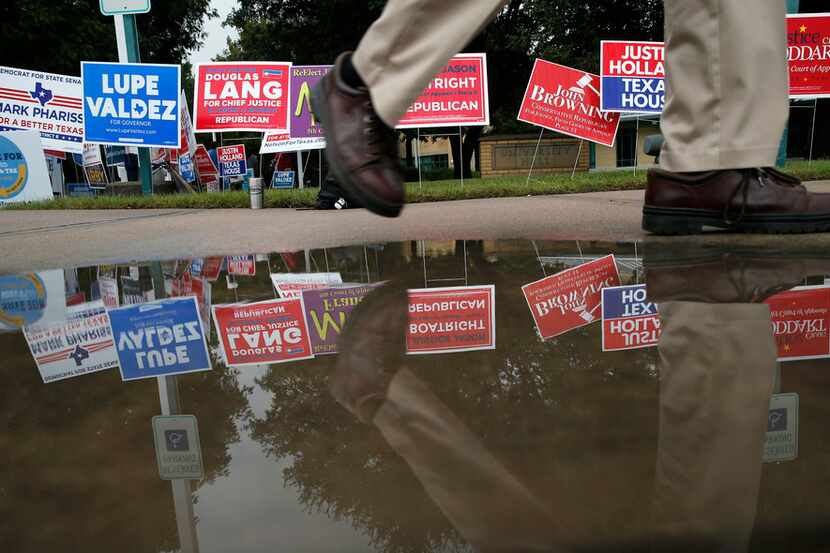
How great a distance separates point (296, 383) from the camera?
1.01 m

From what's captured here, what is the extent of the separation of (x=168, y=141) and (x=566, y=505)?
955 centimetres

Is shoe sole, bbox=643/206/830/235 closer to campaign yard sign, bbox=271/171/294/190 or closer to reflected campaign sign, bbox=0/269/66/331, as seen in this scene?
reflected campaign sign, bbox=0/269/66/331

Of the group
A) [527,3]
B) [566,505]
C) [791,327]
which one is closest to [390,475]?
[566,505]

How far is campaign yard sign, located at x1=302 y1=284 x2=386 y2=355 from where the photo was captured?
1.29 meters

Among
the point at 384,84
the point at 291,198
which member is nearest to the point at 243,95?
the point at 291,198

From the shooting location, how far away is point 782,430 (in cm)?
76

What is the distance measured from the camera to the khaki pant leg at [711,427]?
0.58 m

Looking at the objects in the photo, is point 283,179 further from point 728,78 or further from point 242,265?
point 728,78

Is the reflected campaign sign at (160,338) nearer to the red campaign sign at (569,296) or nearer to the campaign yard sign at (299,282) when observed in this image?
the campaign yard sign at (299,282)

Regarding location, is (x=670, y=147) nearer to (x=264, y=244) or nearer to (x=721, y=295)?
(x=721, y=295)

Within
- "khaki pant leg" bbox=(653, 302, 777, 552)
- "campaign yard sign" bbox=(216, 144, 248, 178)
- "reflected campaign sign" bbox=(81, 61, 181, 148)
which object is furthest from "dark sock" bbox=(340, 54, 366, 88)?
"campaign yard sign" bbox=(216, 144, 248, 178)

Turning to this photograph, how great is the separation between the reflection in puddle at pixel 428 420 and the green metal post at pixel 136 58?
879 centimetres

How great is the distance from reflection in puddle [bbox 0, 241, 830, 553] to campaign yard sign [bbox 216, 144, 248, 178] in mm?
16732

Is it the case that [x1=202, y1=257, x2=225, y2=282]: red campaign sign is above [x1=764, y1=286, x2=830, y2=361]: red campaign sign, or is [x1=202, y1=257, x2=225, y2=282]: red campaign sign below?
above
